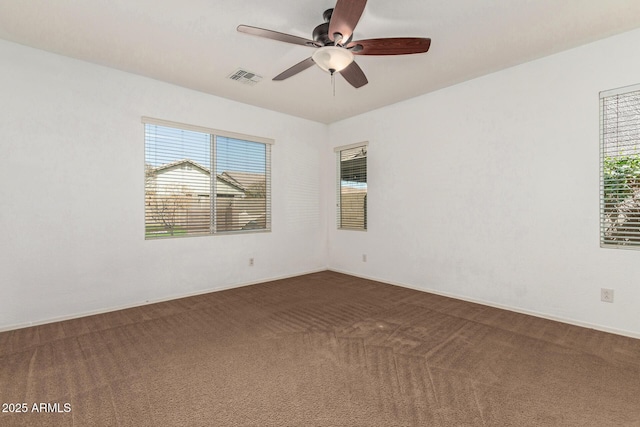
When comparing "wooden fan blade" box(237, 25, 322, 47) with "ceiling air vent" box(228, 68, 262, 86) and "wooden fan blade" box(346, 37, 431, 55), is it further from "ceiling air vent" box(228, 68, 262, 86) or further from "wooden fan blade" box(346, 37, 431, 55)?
"ceiling air vent" box(228, 68, 262, 86)

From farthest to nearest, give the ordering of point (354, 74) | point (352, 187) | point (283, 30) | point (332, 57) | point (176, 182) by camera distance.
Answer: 1. point (352, 187)
2. point (176, 182)
3. point (354, 74)
4. point (283, 30)
5. point (332, 57)

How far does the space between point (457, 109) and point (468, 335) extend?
2735 mm

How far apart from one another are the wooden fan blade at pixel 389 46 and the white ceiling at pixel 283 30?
1.00 ft

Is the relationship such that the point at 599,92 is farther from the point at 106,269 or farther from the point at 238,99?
the point at 106,269

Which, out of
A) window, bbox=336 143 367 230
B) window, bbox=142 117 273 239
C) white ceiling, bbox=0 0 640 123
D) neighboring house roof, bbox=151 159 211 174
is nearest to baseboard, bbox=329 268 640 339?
window, bbox=336 143 367 230

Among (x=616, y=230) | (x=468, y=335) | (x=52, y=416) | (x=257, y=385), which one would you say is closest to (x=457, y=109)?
(x=616, y=230)

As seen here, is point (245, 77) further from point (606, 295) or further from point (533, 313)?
point (606, 295)

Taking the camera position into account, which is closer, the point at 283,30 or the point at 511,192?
the point at 283,30

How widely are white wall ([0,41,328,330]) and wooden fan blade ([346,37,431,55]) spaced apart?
2.64 meters

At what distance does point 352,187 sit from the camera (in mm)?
5293

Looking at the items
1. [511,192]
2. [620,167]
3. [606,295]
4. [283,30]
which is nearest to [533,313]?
[606,295]

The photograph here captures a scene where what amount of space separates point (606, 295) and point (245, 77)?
4.40 metres

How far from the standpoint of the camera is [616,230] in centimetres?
276

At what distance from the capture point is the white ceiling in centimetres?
236
